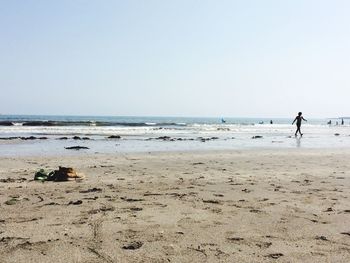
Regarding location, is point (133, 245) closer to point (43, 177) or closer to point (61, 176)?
point (61, 176)

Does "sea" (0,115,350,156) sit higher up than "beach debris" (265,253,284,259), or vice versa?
"beach debris" (265,253,284,259)

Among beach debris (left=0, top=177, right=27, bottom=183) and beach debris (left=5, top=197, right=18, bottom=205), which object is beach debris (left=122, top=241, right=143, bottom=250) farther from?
beach debris (left=0, top=177, right=27, bottom=183)

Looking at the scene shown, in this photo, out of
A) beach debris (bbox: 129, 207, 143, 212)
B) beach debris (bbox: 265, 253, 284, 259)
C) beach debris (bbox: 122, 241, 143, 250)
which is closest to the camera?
beach debris (bbox: 265, 253, 284, 259)

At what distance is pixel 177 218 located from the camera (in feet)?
19.0

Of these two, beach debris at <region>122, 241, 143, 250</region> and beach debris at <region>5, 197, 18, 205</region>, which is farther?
beach debris at <region>5, 197, 18, 205</region>

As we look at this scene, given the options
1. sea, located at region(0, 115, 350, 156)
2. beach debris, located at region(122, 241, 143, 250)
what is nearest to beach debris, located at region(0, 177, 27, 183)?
beach debris, located at region(122, 241, 143, 250)

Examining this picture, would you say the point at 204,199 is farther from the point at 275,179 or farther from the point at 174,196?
the point at 275,179

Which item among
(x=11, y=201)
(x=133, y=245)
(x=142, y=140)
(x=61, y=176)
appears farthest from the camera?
(x=142, y=140)

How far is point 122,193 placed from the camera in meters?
7.79

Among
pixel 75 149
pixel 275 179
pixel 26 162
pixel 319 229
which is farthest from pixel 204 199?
pixel 75 149

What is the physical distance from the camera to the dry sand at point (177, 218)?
4371mm

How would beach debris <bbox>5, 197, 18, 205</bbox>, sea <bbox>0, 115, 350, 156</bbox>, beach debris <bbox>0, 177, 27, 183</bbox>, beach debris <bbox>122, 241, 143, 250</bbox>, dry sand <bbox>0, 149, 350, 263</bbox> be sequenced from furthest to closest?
sea <bbox>0, 115, 350, 156</bbox>
beach debris <bbox>0, 177, 27, 183</bbox>
beach debris <bbox>5, 197, 18, 205</bbox>
beach debris <bbox>122, 241, 143, 250</bbox>
dry sand <bbox>0, 149, 350, 263</bbox>

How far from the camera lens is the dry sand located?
4371 mm

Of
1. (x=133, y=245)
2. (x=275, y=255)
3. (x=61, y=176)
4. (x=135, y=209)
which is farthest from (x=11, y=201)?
(x=275, y=255)
